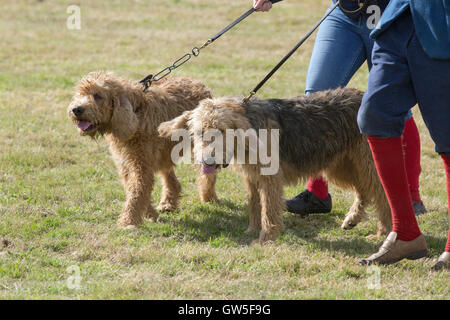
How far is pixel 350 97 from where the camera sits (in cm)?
526

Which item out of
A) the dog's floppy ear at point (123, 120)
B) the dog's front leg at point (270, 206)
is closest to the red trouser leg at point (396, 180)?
the dog's front leg at point (270, 206)

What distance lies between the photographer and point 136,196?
5.52 meters

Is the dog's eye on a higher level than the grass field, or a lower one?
higher

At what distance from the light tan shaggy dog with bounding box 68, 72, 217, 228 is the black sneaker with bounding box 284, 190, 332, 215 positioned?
81cm

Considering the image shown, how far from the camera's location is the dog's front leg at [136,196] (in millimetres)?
5492

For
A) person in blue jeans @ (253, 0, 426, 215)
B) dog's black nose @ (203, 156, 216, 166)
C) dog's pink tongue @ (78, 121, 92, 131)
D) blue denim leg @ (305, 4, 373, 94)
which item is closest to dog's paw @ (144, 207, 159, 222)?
dog's pink tongue @ (78, 121, 92, 131)

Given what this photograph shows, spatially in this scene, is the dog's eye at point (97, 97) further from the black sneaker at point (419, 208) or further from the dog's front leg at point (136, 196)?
the black sneaker at point (419, 208)

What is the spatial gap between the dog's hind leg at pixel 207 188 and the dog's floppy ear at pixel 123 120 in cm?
100

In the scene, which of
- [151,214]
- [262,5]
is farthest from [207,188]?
[262,5]

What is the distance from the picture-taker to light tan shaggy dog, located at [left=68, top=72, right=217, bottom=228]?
17.3 ft

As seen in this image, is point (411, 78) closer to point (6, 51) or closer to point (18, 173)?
point (18, 173)

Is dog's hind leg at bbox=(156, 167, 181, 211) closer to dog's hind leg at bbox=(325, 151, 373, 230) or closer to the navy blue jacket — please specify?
dog's hind leg at bbox=(325, 151, 373, 230)

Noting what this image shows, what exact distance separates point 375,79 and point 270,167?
4.11 ft
